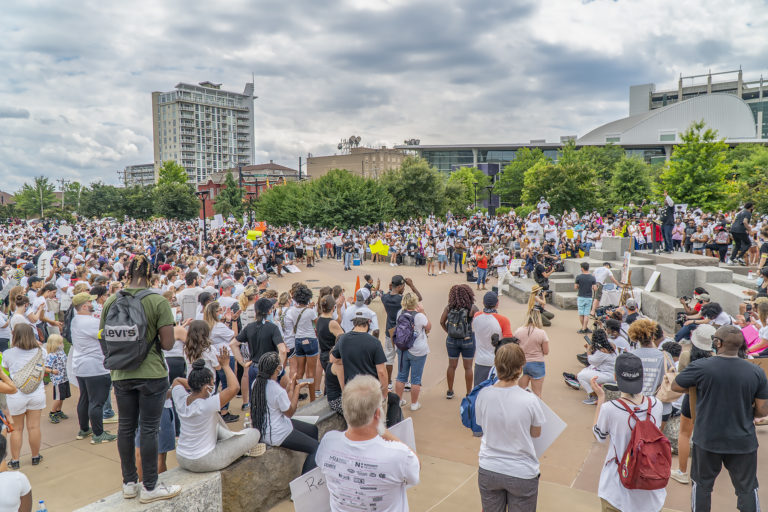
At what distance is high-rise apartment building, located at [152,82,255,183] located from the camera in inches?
5049

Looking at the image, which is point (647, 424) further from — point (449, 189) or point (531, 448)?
point (449, 189)

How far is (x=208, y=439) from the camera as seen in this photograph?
12.9 feet

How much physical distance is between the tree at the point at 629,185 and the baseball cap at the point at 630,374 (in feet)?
155

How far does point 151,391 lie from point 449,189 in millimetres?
47162

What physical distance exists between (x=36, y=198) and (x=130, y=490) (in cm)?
7402

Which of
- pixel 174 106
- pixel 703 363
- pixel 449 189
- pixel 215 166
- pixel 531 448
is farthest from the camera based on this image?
pixel 215 166

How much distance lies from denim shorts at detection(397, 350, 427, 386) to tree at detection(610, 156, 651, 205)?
44527mm

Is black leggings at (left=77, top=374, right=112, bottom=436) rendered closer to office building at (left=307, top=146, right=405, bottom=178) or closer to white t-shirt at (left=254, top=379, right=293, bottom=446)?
white t-shirt at (left=254, top=379, right=293, bottom=446)

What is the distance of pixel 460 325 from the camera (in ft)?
22.0

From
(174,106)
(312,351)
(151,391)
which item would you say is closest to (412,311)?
(312,351)

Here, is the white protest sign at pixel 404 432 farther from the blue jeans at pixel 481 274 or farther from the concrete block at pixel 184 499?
the blue jeans at pixel 481 274

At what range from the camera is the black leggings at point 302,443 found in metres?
4.36

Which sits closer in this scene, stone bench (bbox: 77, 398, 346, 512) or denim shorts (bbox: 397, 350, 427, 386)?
stone bench (bbox: 77, 398, 346, 512)

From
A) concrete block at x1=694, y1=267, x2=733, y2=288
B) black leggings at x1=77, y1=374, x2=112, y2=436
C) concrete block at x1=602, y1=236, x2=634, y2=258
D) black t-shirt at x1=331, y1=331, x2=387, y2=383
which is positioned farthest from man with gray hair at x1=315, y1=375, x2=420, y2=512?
concrete block at x1=602, y1=236, x2=634, y2=258
